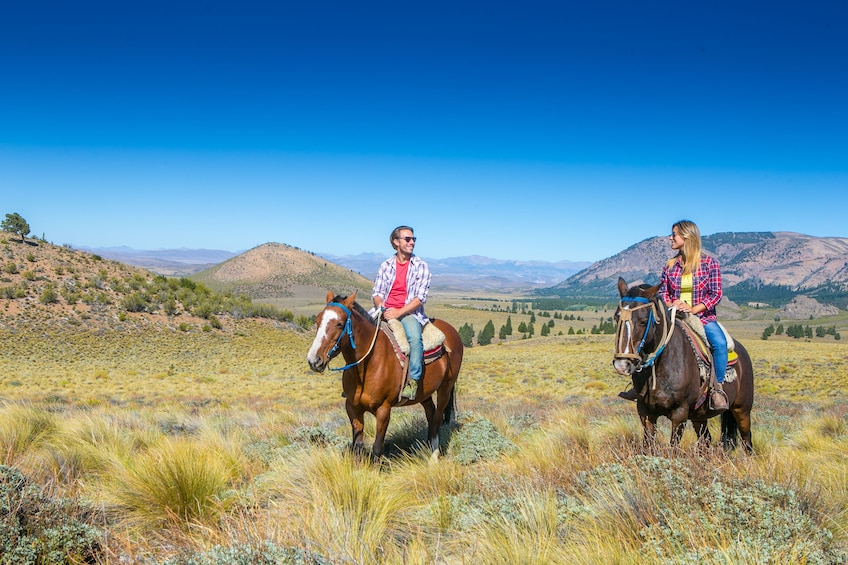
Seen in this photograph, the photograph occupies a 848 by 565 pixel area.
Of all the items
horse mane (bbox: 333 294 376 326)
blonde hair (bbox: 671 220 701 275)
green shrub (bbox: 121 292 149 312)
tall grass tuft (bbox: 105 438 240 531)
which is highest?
blonde hair (bbox: 671 220 701 275)

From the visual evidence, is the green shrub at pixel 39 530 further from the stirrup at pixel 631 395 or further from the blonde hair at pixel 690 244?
the blonde hair at pixel 690 244

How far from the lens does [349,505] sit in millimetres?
4004

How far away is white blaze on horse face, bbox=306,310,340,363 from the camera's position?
4.96m

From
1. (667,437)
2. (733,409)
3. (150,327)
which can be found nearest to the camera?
(733,409)

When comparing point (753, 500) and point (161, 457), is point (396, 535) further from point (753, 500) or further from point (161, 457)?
point (753, 500)

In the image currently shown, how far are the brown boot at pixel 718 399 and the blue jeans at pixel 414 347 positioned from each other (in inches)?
142

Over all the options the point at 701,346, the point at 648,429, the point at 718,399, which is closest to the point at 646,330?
the point at 701,346

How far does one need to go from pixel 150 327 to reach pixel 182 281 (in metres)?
14.3

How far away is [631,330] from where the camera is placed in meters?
5.16

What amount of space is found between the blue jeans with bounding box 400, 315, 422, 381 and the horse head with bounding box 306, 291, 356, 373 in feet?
2.93

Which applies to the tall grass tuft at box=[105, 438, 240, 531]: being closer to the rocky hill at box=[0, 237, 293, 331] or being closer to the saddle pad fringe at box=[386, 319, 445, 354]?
the saddle pad fringe at box=[386, 319, 445, 354]

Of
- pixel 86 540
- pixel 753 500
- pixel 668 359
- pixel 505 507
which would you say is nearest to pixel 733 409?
pixel 668 359

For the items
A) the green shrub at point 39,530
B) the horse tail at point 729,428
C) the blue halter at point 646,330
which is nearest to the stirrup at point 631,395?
the blue halter at point 646,330

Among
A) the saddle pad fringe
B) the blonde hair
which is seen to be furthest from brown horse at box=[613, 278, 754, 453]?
the saddle pad fringe
